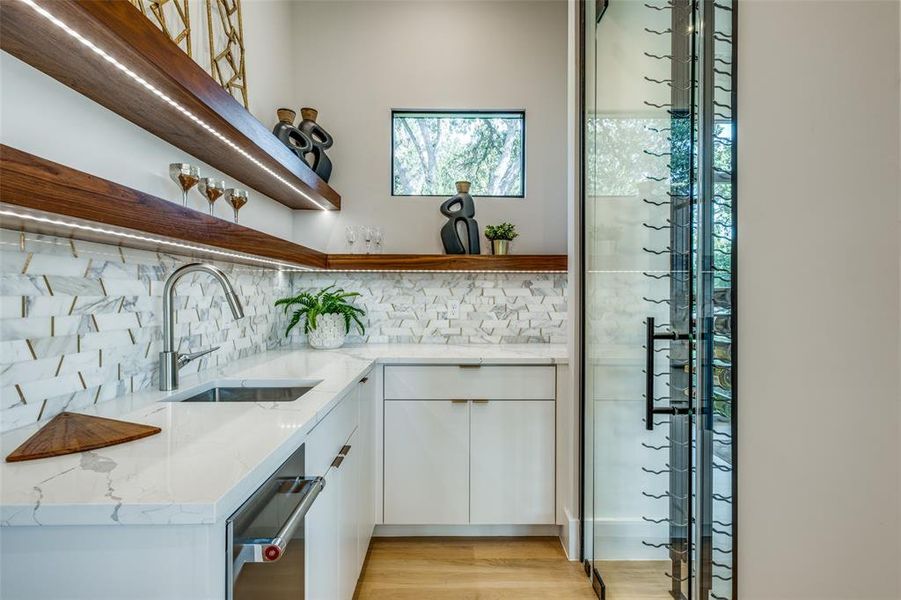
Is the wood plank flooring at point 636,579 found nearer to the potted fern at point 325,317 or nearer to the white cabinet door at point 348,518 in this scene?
the white cabinet door at point 348,518

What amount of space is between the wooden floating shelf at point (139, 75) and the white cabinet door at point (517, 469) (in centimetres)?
162

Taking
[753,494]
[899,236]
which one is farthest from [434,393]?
[899,236]

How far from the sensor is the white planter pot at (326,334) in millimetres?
2535

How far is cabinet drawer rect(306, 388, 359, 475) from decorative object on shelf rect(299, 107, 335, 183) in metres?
1.50

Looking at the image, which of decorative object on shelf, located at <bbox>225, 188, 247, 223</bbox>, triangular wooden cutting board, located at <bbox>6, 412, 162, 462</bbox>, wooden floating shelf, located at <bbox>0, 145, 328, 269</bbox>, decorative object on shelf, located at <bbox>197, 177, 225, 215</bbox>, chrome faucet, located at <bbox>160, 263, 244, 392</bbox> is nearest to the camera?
wooden floating shelf, located at <bbox>0, 145, 328, 269</bbox>

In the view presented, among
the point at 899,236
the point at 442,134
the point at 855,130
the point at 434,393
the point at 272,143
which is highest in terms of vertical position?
the point at 442,134

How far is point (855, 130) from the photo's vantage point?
62 cm

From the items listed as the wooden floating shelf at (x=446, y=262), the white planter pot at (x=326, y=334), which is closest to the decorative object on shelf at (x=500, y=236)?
the wooden floating shelf at (x=446, y=262)

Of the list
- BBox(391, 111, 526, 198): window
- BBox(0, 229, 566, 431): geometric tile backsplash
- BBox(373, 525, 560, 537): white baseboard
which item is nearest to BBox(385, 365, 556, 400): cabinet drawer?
BBox(373, 525, 560, 537): white baseboard

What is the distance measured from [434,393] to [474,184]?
4.59 feet

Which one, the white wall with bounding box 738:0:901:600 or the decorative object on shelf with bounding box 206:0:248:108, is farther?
the decorative object on shelf with bounding box 206:0:248:108

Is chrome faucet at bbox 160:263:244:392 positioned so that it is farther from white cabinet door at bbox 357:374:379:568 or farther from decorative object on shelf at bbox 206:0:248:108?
decorative object on shelf at bbox 206:0:248:108

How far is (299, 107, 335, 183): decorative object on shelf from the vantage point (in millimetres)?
2549

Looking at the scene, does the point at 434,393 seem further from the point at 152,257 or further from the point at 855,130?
the point at 855,130
